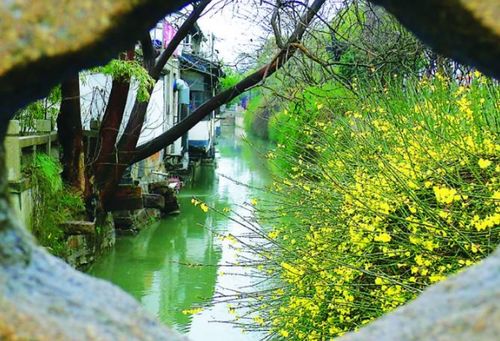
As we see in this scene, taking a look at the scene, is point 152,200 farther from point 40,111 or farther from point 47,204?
point 47,204

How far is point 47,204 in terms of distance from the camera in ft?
27.1

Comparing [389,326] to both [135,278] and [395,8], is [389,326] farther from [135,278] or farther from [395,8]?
[135,278]

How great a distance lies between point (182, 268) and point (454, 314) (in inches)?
389

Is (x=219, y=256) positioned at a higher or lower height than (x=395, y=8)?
lower

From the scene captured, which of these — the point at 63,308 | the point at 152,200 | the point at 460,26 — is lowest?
the point at 152,200

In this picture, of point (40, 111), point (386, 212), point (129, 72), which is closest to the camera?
point (386, 212)

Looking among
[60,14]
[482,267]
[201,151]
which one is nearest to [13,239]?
[60,14]

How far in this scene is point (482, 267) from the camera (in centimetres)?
89

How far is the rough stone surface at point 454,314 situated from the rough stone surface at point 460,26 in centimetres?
26

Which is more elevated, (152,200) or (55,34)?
(55,34)

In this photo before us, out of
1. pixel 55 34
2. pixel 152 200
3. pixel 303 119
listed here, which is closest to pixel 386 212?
pixel 55 34

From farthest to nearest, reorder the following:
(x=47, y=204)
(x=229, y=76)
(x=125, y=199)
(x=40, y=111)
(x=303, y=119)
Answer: (x=229, y=76) < (x=125, y=199) < (x=40, y=111) < (x=47, y=204) < (x=303, y=119)

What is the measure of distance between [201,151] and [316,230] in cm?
1942

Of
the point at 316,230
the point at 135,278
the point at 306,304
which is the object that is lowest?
the point at 135,278
